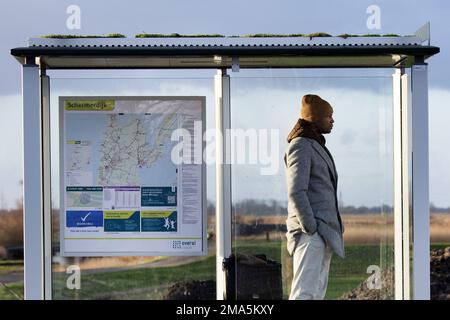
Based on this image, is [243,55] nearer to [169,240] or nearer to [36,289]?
[169,240]

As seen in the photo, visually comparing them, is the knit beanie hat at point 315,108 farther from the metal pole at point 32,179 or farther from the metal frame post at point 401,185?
the metal pole at point 32,179

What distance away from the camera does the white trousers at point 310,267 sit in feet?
21.6

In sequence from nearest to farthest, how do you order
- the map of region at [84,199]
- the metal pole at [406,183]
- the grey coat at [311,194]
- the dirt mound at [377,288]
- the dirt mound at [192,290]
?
1. the grey coat at [311,194]
2. the metal pole at [406,183]
3. the dirt mound at [377,288]
4. the map of region at [84,199]
5. the dirt mound at [192,290]

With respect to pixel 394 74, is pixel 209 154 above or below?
below

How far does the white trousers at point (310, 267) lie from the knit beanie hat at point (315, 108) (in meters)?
1.03

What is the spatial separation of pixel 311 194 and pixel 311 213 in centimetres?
19

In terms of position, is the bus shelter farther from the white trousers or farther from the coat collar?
the white trousers

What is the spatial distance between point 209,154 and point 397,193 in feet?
5.44

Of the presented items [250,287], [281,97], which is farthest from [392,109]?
[250,287]

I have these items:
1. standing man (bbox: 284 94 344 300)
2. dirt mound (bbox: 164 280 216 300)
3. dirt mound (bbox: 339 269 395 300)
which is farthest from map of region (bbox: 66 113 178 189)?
dirt mound (bbox: 339 269 395 300)

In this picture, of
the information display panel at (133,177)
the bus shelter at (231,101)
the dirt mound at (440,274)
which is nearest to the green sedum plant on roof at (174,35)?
the bus shelter at (231,101)

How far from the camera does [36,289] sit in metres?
6.86

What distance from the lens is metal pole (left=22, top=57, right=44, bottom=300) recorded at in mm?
6715

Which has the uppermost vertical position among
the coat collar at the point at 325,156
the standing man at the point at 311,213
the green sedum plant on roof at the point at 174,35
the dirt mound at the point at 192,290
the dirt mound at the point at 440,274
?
the green sedum plant on roof at the point at 174,35
